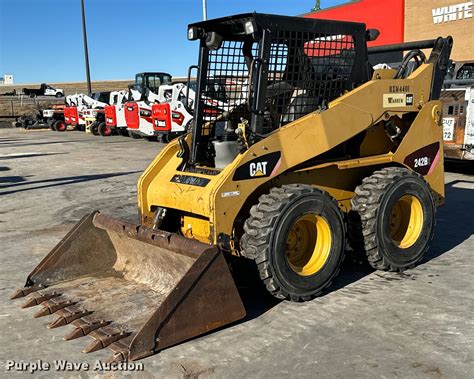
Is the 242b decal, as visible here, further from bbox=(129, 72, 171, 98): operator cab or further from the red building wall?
the red building wall

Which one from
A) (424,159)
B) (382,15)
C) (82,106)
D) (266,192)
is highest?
(382,15)

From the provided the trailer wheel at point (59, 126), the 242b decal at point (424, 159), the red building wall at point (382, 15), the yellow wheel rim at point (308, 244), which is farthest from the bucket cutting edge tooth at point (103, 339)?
the trailer wheel at point (59, 126)

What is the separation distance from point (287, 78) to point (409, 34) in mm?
24807

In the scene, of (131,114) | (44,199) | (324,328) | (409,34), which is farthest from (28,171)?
(409,34)

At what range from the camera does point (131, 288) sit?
A: 460 cm

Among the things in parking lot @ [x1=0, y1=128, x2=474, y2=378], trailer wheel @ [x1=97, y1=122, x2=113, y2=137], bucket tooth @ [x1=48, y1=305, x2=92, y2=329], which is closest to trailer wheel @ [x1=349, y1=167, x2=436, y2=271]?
parking lot @ [x1=0, y1=128, x2=474, y2=378]

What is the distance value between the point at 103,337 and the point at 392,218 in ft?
10.4

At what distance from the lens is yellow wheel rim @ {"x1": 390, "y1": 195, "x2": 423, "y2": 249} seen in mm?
5301

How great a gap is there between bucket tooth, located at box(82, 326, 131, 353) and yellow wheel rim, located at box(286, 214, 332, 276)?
1.54 m

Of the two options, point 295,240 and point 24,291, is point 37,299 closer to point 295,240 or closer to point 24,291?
point 24,291

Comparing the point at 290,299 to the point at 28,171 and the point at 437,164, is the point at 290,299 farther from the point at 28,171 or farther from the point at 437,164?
the point at 28,171

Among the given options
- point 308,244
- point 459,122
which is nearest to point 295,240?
point 308,244

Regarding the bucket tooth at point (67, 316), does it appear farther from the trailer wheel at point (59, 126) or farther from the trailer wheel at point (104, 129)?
the trailer wheel at point (59, 126)

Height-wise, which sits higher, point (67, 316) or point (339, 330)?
point (67, 316)
